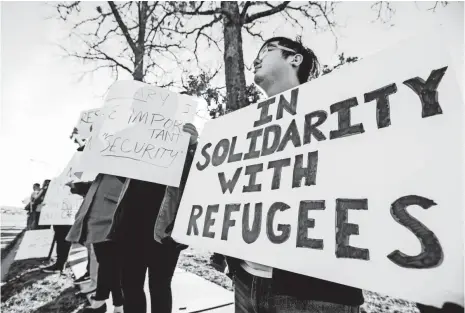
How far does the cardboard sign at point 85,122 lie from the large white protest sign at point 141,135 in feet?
3.16

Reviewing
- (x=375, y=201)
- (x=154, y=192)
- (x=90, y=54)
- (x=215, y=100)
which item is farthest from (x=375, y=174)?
(x=90, y=54)

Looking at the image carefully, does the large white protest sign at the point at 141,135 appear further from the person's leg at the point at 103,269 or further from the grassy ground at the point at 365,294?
the grassy ground at the point at 365,294

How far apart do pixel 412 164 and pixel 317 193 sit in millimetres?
241

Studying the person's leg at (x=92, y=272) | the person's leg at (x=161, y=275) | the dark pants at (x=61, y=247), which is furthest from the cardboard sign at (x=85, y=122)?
the dark pants at (x=61, y=247)

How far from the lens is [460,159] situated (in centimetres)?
55

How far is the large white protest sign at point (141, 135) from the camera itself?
138 cm

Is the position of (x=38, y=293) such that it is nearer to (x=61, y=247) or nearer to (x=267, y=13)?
(x=61, y=247)

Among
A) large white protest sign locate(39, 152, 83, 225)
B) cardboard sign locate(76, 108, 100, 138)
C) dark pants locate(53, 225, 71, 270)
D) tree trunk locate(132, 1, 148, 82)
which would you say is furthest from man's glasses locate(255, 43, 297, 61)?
tree trunk locate(132, 1, 148, 82)

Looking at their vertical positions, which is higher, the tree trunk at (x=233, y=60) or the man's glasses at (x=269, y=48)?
the tree trunk at (x=233, y=60)

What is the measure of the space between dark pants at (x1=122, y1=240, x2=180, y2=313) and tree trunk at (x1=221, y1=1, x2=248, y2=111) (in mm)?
1707

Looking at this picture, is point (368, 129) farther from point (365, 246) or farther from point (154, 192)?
point (154, 192)

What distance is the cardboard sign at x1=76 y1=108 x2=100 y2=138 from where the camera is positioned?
2.39 meters

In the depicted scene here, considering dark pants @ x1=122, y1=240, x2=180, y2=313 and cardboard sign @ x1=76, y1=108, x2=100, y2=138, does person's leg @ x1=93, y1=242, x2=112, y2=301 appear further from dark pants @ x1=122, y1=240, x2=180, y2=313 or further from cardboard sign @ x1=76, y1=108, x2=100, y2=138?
cardboard sign @ x1=76, y1=108, x2=100, y2=138

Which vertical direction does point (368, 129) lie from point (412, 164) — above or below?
above
